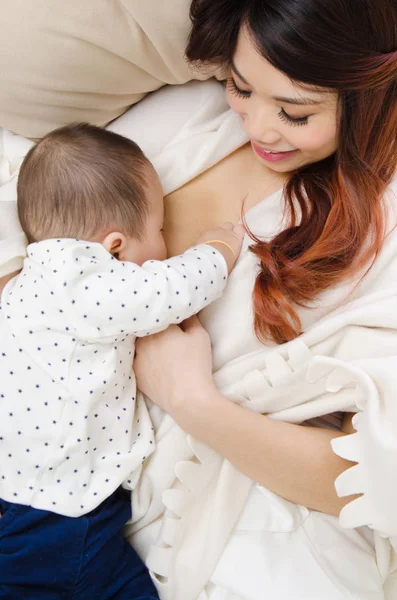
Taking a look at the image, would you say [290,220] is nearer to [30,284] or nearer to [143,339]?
[143,339]

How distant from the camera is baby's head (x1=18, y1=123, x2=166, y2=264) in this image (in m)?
1.12

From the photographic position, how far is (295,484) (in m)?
1.06

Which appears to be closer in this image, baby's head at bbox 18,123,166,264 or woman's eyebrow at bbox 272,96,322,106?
woman's eyebrow at bbox 272,96,322,106

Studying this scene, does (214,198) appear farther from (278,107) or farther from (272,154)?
(278,107)

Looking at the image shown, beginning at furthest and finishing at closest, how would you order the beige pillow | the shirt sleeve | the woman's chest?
the woman's chest, the beige pillow, the shirt sleeve

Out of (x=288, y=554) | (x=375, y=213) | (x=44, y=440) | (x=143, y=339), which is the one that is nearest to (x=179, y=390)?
(x=143, y=339)

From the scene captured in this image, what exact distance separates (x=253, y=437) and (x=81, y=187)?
53 centimetres

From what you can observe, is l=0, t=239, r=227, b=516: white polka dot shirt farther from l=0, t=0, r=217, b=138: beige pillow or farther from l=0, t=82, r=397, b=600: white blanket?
l=0, t=0, r=217, b=138: beige pillow

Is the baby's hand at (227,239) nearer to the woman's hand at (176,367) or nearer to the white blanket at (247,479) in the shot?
the white blanket at (247,479)

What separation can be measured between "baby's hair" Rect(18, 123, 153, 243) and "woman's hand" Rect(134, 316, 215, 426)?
0.21 meters

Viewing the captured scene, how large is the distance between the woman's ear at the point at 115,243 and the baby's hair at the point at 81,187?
1 centimetres

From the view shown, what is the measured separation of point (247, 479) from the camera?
116cm

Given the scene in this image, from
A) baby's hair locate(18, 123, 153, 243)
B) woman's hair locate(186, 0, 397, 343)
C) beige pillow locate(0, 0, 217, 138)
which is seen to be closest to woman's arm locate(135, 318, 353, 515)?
woman's hair locate(186, 0, 397, 343)

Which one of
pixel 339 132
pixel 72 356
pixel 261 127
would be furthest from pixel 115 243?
pixel 339 132
